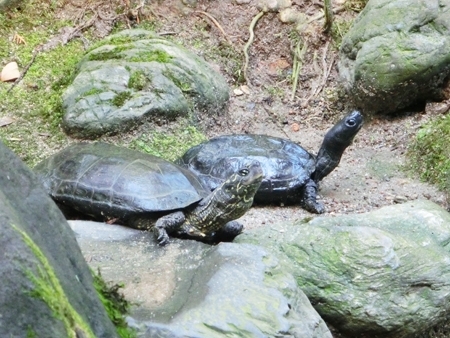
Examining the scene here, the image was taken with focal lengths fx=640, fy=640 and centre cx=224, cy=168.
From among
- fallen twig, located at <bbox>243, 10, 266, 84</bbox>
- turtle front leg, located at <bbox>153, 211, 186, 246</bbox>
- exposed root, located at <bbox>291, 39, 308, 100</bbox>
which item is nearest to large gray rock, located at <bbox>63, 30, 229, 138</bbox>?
fallen twig, located at <bbox>243, 10, 266, 84</bbox>

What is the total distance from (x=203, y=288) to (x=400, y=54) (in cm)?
414

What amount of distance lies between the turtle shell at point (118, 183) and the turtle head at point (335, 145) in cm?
178

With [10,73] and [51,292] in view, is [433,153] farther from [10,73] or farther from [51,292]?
[51,292]

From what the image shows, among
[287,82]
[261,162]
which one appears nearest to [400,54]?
[287,82]

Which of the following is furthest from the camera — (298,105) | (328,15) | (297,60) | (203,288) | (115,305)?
(297,60)

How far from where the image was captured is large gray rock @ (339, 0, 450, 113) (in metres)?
6.31

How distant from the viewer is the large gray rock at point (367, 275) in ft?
12.5

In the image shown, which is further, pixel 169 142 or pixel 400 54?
pixel 400 54

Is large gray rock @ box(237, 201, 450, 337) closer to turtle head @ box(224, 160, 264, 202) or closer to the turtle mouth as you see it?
turtle head @ box(224, 160, 264, 202)

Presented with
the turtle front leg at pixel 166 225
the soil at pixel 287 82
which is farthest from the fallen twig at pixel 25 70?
the turtle front leg at pixel 166 225

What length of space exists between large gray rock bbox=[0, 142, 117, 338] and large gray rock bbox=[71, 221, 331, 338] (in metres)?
0.74

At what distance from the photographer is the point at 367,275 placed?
12.5 feet

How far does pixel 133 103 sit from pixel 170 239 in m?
2.27

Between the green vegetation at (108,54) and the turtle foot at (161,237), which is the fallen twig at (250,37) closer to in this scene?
the green vegetation at (108,54)
